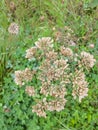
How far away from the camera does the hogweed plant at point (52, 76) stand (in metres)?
1.89

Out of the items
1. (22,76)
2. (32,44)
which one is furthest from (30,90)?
(32,44)

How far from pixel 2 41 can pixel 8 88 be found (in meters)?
0.36

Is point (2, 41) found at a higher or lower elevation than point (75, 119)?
higher

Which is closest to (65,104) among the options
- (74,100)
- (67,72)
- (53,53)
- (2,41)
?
(74,100)

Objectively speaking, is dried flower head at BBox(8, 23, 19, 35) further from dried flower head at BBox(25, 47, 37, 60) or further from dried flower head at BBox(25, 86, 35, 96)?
dried flower head at BBox(25, 86, 35, 96)

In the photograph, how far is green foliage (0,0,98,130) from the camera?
1949 mm

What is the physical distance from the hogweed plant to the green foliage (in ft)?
0.24

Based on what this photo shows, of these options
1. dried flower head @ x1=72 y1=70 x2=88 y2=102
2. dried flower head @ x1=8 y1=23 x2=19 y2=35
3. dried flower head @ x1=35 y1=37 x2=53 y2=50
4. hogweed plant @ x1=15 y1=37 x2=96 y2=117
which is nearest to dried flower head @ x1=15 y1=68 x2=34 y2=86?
hogweed plant @ x1=15 y1=37 x2=96 y2=117

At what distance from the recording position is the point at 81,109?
2016 mm

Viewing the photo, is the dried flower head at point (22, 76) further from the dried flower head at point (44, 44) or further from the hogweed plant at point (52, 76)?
the dried flower head at point (44, 44)

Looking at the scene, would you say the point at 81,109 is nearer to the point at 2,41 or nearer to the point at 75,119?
the point at 75,119

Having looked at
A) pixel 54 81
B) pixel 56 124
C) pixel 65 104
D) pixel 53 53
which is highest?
pixel 53 53

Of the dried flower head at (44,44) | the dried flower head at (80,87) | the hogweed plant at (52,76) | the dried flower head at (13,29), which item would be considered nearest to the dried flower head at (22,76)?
the hogweed plant at (52,76)

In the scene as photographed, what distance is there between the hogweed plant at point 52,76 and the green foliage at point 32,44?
7cm
